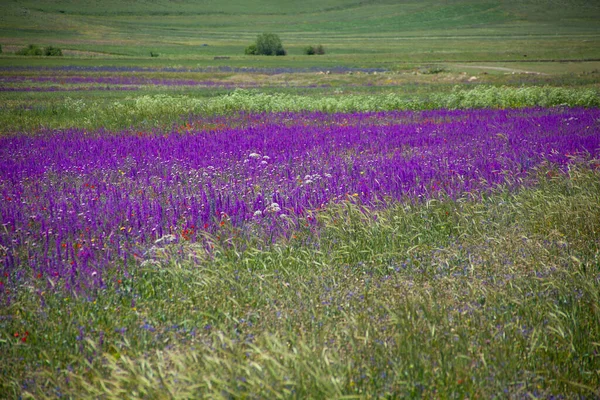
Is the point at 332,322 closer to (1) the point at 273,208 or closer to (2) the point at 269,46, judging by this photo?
(1) the point at 273,208

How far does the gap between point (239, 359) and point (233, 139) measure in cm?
1000

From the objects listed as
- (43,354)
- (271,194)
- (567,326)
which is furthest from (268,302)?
(271,194)

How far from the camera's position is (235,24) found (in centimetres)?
19338

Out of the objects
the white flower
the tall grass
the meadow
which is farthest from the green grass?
the tall grass

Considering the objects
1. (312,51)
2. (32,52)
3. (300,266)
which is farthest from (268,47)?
(300,266)

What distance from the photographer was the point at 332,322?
4520mm

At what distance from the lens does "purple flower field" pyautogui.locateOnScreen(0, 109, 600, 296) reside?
251 inches

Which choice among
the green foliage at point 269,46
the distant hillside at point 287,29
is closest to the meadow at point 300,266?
the green foliage at point 269,46

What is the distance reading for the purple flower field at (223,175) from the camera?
6.36 metres

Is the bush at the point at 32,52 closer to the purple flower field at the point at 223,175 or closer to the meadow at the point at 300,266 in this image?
the purple flower field at the point at 223,175

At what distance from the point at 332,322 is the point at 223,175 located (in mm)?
5721

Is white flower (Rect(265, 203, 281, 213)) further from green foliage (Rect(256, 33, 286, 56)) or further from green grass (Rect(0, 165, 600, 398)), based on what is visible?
green foliage (Rect(256, 33, 286, 56))

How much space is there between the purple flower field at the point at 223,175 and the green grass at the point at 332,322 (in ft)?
2.09

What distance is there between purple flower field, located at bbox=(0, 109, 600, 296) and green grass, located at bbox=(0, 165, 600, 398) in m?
0.64
